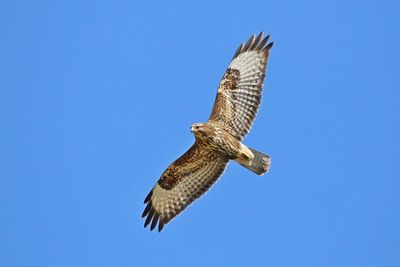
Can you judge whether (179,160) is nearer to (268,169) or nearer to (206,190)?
(206,190)

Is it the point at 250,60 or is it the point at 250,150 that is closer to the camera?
the point at 250,150

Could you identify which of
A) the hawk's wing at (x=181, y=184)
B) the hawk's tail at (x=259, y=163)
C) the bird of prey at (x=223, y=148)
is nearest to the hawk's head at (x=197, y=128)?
the bird of prey at (x=223, y=148)

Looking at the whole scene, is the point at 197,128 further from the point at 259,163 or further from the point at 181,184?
the point at 181,184

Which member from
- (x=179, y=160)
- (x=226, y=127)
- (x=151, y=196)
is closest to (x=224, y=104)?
(x=226, y=127)

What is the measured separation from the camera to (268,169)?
12594 mm

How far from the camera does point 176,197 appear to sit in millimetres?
13273

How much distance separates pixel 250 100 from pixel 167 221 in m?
2.71

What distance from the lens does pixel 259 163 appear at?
41.3 ft

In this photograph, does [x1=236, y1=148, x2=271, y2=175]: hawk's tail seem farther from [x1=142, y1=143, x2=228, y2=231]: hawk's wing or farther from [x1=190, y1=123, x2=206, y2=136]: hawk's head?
[x1=190, y1=123, x2=206, y2=136]: hawk's head

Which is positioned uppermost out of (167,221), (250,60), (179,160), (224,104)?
(250,60)

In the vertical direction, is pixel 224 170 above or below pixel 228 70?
below

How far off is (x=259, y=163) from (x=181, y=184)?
1.59 metres

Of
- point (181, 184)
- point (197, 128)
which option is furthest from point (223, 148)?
point (181, 184)

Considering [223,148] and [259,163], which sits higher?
[223,148]
